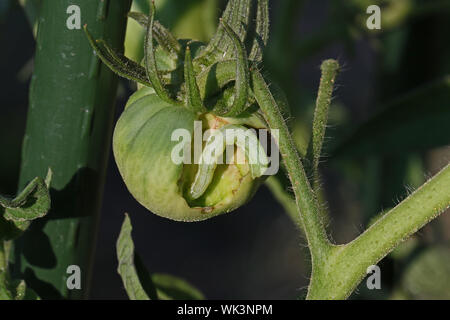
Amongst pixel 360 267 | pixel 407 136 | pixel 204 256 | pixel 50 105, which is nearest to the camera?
pixel 360 267

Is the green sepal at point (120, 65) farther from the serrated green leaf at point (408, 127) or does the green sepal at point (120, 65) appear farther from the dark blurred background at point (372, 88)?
the serrated green leaf at point (408, 127)

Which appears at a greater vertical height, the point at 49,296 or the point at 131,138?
the point at 131,138

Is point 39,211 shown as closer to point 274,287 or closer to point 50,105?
point 50,105

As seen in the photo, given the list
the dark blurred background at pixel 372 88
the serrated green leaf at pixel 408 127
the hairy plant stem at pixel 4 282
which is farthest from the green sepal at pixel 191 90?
the serrated green leaf at pixel 408 127

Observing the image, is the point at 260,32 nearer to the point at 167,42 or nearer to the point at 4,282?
the point at 167,42

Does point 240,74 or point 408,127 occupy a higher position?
point 408,127

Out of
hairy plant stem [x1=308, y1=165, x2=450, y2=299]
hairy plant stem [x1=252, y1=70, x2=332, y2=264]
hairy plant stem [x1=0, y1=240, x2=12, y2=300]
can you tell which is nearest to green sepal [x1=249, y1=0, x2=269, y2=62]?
hairy plant stem [x1=252, y1=70, x2=332, y2=264]

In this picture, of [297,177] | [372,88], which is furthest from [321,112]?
[372,88]
